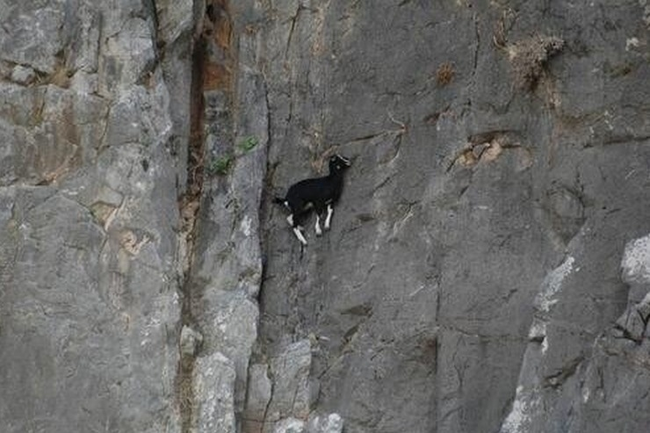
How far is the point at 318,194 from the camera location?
49.3 ft

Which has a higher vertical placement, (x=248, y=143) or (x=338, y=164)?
(x=248, y=143)

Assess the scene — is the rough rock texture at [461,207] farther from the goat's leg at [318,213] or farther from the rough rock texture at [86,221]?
the rough rock texture at [86,221]

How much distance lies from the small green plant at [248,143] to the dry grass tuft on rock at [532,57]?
350 centimetres

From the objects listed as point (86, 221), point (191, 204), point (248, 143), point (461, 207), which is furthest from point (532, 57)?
point (86, 221)

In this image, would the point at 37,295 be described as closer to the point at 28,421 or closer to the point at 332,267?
the point at 28,421

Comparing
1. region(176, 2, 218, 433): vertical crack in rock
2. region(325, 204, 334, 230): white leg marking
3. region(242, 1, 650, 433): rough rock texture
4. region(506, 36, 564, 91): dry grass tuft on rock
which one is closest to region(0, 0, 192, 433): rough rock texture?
region(176, 2, 218, 433): vertical crack in rock

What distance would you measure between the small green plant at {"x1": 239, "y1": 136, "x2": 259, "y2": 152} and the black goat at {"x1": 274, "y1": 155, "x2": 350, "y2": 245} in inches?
37.2

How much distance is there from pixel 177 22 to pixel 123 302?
382 cm

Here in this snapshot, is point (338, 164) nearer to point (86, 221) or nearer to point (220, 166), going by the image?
point (220, 166)

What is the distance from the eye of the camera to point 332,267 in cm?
1500

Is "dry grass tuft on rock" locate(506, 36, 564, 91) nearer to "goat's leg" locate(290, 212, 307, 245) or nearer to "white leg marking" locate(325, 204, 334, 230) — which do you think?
"white leg marking" locate(325, 204, 334, 230)

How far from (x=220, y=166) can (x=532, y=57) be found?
4149 mm

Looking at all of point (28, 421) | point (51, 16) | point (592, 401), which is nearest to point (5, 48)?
point (51, 16)

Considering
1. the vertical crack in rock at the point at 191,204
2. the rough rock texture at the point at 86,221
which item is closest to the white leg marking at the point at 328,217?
the vertical crack in rock at the point at 191,204
